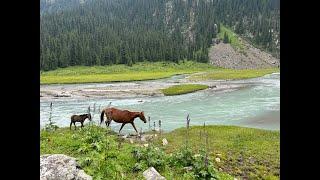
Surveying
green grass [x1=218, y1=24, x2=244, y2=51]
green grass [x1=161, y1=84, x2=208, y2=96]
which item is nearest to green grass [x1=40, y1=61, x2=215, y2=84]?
green grass [x1=161, y1=84, x2=208, y2=96]

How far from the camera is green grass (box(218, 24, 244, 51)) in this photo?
172750 mm

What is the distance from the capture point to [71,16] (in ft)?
608

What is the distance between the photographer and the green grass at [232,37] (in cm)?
17275

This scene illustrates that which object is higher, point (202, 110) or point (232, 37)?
point (232, 37)

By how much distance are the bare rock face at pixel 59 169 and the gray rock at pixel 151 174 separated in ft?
4.08

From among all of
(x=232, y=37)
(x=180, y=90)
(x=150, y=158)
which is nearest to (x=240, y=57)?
(x=232, y=37)

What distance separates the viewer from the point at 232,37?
182 meters

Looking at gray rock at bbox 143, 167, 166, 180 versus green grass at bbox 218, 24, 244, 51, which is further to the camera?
green grass at bbox 218, 24, 244, 51

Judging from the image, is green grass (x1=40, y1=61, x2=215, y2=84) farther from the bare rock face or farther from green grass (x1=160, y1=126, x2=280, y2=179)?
the bare rock face

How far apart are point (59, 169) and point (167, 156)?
10.8ft

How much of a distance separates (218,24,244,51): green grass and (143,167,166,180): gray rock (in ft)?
535

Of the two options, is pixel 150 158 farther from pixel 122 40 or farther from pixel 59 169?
pixel 122 40
